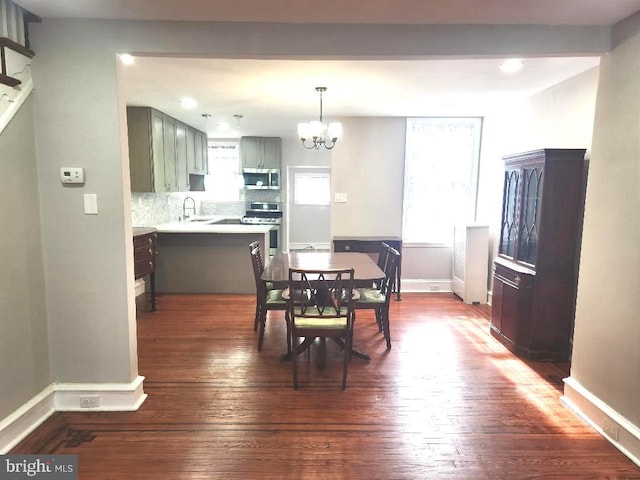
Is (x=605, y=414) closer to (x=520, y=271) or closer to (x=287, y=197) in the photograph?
(x=520, y=271)

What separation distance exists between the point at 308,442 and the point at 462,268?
11.3 feet

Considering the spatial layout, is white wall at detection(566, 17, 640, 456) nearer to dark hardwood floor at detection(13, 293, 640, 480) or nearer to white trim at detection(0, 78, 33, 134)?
dark hardwood floor at detection(13, 293, 640, 480)

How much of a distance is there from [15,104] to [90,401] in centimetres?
180

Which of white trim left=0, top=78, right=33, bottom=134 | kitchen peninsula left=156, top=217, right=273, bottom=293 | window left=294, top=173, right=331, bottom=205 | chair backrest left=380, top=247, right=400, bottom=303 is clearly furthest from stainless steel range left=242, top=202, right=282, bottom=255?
white trim left=0, top=78, right=33, bottom=134

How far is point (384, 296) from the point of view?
3.39m

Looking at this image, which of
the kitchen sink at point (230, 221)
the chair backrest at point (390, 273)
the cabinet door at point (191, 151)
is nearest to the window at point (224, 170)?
the kitchen sink at point (230, 221)

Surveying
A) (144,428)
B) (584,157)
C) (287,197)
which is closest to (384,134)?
(584,157)

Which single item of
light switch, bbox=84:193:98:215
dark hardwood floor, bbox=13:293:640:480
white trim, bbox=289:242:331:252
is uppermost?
light switch, bbox=84:193:98:215

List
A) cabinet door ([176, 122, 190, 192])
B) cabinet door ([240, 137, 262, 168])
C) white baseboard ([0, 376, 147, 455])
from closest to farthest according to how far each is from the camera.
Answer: white baseboard ([0, 376, 147, 455]) < cabinet door ([176, 122, 190, 192]) < cabinet door ([240, 137, 262, 168])

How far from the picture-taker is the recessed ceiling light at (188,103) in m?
4.10

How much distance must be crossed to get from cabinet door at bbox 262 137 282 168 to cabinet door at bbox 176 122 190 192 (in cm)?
165

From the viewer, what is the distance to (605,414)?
85.4 inches

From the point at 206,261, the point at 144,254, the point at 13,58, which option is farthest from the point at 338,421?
the point at 206,261

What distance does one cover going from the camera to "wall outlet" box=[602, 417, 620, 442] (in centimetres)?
209
